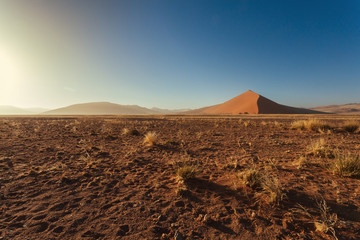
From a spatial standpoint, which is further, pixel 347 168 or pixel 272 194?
pixel 347 168

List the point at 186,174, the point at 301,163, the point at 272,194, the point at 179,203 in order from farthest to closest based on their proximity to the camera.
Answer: the point at 301,163 < the point at 186,174 < the point at 179,203 < the point at 272,194

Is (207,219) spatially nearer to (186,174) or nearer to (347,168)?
(186,174)

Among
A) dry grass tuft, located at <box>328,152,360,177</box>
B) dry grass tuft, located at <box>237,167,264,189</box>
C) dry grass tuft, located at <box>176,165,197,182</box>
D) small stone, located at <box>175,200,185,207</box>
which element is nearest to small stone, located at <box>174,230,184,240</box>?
small stone, located at <box>175,200,185,207</box>

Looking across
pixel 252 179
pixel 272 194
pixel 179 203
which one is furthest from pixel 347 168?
pixel 179 203

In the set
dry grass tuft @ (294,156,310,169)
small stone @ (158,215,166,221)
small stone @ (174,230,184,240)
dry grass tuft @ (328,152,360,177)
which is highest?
dry grass tuft @ (328,152,360,177)

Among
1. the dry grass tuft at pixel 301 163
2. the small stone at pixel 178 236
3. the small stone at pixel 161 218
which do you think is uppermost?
the dry grass tuft at pixel 301 163

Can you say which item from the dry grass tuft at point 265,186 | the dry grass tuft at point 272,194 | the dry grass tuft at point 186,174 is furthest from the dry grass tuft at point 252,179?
the dry grass tuft at point 186,174

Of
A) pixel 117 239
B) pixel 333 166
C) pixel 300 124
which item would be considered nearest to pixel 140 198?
pixel 117 239

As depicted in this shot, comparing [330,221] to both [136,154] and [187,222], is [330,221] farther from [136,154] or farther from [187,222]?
[136,154]

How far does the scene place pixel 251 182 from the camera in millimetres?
2848

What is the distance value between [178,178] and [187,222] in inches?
44.4

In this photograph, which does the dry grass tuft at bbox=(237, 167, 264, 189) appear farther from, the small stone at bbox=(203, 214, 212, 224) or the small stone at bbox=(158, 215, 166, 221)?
the small stone at bbox=(158, 215, 166, 221)

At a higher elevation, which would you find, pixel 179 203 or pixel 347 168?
pixel 347 168

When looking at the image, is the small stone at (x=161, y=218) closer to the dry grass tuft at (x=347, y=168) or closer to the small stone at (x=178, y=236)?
the small stone at (x=178, y=236)
